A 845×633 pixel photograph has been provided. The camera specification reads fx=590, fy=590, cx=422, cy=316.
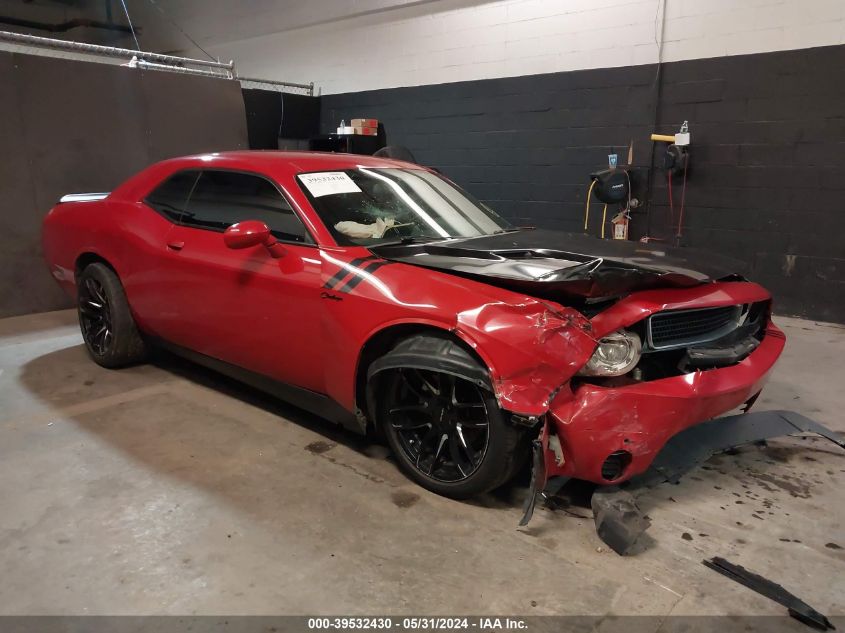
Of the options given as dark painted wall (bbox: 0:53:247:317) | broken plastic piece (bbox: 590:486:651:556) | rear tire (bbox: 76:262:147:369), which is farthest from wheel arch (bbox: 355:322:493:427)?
dark painted wall (bbox: 0:53:247:317)

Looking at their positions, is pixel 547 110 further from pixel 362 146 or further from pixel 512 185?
pixel 362 146

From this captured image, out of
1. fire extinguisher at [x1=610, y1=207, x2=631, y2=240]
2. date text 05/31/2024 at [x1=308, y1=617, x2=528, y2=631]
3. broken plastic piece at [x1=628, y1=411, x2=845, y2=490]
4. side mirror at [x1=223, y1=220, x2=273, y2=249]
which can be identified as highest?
side mirror at [x1=223, y1=220, x2=273, y2=249]

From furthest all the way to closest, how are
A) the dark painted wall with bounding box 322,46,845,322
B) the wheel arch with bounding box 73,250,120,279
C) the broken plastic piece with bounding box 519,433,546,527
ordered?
the dark painted wall with bounding box 322,46,845,322 < the wheel arch with bounding box 73,250,120,279 < the broken plastic piece with bounding box 519,433,546,527

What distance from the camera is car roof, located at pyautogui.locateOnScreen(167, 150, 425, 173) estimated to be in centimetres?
308

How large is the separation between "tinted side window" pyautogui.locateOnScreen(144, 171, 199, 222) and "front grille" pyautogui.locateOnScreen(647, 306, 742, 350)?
2655 mm

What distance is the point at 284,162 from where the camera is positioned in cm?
311

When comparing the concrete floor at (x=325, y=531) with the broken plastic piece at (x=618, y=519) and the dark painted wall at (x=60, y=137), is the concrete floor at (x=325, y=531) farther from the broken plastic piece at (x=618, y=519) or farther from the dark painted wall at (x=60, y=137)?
the dark painted wall at (x=60, y=137)

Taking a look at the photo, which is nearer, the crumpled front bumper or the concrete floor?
the concrete floor

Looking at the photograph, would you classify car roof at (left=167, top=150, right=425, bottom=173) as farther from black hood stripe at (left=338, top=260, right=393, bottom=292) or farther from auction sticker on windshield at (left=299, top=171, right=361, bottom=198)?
black hood stripe at (left=338, top=260, right=393, bottom=292)

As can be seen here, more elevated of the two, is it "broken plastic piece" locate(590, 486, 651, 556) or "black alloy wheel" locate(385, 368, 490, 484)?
"black alloy wheel" locate(385, 368, 490, 484)

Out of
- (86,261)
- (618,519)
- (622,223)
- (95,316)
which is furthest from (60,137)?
(618,519)

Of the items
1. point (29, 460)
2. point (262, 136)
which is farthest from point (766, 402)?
point (262, 136)

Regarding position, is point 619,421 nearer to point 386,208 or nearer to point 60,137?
point 386,208

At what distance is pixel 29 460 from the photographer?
278 centimetres
